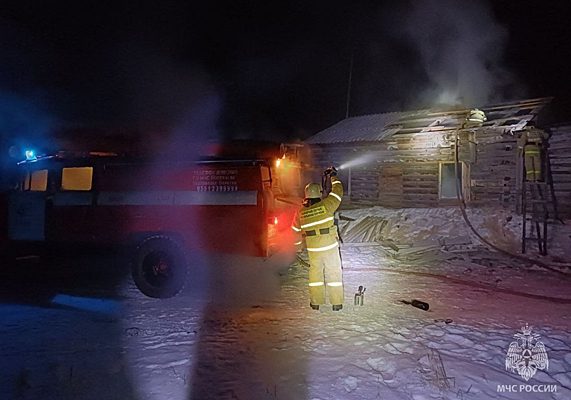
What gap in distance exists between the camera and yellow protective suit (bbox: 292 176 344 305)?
6469 mm

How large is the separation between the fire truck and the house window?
12745mm

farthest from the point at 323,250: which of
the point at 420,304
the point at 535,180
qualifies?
the point at 535,180

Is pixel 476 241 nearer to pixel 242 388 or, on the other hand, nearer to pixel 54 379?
pixel 242 388

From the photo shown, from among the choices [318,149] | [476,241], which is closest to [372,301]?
[476,241]

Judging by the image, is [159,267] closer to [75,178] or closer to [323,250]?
[75,178]

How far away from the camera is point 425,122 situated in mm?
18578

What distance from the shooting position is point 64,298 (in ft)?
24.3

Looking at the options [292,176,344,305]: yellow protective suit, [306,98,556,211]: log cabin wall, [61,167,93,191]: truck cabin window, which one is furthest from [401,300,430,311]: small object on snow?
[306,98,556,211]: log cabin wall

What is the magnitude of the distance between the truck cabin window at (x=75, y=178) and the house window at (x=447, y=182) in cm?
1458

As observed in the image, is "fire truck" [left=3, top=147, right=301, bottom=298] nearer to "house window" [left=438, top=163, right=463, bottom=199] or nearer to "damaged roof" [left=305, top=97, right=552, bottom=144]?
"damaged roof" [left=305, top=97, right=552, bottom=144]

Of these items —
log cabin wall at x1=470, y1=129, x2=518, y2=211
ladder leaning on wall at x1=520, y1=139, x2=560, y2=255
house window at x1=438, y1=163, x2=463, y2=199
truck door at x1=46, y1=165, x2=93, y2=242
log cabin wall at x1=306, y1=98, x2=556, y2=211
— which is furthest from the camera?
house window at x1=438, y1=163, x2=463, y2=199

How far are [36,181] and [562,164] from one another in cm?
1581

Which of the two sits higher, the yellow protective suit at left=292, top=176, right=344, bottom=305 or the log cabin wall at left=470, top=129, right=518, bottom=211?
the log cabin wall at left=470, top=129, right=518, bottom=211

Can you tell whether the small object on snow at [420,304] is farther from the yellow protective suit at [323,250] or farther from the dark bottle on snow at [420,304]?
the yellow protective suit at [323,250]
